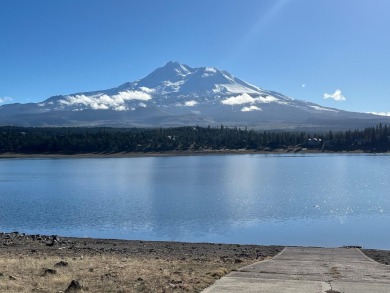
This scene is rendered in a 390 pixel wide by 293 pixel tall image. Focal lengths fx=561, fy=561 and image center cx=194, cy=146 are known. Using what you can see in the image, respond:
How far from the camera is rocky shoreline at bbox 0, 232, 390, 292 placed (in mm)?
12266

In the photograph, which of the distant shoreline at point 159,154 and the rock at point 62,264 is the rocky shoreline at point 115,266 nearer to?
the rock at point 62,264

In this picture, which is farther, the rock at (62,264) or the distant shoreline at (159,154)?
the distant shoreline at (159,154)

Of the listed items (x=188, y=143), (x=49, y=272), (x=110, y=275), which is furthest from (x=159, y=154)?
(x=110, y=275)

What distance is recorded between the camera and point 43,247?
22734 millimetres

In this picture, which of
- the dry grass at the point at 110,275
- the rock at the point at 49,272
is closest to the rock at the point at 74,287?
the dry grass at the point at 110,275

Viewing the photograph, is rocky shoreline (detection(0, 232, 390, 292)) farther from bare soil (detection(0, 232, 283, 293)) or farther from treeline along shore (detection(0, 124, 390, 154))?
treeline along shore (detection(0, 124, 390, 154))

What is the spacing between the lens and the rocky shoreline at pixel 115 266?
12266 mm

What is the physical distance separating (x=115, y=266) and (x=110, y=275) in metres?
1.91

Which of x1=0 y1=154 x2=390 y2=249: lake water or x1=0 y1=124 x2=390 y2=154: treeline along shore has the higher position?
x1=0 y1=124 x2=390 y2=154: treeline along shore

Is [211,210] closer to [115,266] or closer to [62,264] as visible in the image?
[115,266]

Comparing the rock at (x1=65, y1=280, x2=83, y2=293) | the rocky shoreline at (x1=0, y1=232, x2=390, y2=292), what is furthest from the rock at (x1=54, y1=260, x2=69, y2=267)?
the rock at (x1=65, y1=280, x2=83, y2=293)

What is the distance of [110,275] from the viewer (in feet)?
45.0

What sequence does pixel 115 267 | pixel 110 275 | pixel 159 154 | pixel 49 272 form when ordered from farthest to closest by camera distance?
pixel 159 154
pixel 115 267
pixel 49 272
pixel 110 275

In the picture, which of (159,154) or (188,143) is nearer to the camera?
(159,154)
